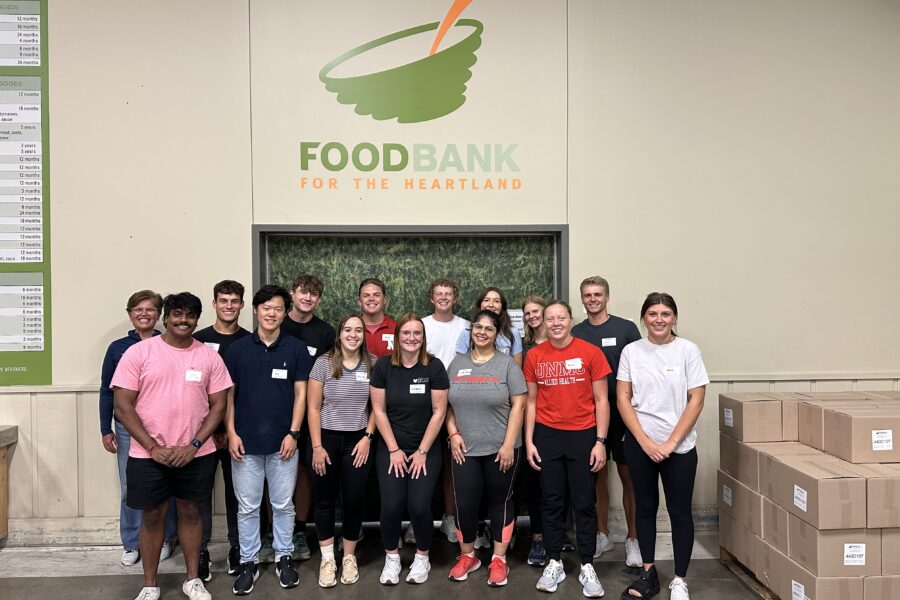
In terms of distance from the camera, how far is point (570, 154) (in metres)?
3.74

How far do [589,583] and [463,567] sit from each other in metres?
0.66

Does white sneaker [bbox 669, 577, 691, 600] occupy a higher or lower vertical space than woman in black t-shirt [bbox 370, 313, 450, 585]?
lower

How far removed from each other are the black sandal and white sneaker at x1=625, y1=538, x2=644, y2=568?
0.26 meters

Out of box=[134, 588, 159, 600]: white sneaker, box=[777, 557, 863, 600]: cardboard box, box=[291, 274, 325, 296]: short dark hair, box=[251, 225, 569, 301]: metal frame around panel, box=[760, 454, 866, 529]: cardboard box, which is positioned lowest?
box=[134, 588, 159, 600]: white sneaker

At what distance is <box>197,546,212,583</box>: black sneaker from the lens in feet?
10.0

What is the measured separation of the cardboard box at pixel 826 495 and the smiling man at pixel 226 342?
9.34 feet

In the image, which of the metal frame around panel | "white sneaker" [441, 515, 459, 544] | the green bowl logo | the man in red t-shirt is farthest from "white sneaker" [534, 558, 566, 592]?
the green bowl logo

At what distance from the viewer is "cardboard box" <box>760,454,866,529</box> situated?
2438 millimetres

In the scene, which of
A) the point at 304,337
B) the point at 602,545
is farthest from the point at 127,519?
the point at 602,545

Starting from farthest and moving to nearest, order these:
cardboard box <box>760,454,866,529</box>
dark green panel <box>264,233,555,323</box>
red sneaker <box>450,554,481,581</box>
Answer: dark green panel <box>264,233,555,323</box> < red sneaker <box>450,554,481,581</box> < cardboard box <box>760,454,866,529</box>

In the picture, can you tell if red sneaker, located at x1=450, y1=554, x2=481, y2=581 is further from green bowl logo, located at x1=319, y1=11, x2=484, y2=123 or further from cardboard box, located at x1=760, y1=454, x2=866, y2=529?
green bowl logo, located at x1=319, y1=11, x2=484, y2=123

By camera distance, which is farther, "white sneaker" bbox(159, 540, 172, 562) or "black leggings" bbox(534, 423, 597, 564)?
"white sneaker" bbox(159, 540, 172, 562)

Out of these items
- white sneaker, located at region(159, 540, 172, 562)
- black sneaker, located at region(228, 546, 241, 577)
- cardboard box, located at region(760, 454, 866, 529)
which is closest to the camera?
cardboard box, located at region(760, 454, 866, 529)

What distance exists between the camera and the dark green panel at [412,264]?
3.79 meters
